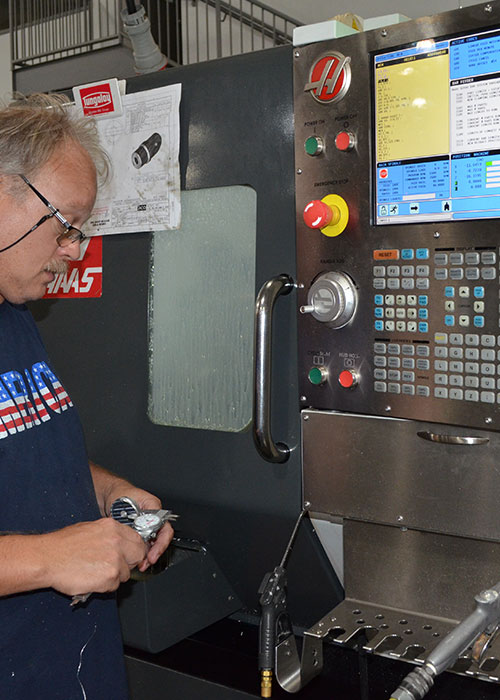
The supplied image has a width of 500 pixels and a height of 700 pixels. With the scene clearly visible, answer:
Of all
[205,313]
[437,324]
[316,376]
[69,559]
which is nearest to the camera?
[69,559]

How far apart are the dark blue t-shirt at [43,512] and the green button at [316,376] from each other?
39 centimetres

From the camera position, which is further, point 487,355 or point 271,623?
point 271,623

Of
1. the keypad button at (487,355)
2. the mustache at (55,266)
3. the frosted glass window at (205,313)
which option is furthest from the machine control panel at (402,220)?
the mustache at (55,266)

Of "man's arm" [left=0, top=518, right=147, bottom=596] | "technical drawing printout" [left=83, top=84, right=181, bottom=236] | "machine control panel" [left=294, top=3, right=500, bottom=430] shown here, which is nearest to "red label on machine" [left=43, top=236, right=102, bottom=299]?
"technical drawing printout" [left=83, top=84, right=181, bottom=236]

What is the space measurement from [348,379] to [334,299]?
0.13 meters

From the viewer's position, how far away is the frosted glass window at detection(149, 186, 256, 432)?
4.57 ft

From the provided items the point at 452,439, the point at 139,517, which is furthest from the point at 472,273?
the point at 139,517

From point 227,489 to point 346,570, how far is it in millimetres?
245

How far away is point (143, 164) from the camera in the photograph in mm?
1485

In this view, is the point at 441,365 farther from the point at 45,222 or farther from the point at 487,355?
the point at 45,222

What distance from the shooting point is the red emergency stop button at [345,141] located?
1.22 metres

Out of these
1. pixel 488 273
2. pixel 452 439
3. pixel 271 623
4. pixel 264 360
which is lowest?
pixel 271 623

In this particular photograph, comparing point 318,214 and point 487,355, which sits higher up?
point 318,214

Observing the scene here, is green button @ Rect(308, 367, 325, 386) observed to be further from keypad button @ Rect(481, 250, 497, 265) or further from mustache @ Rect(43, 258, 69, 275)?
mustache @ Rect(43, 258, 69, 275)
